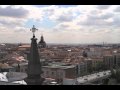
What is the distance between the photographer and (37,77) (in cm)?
196

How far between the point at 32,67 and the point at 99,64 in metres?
3.04
